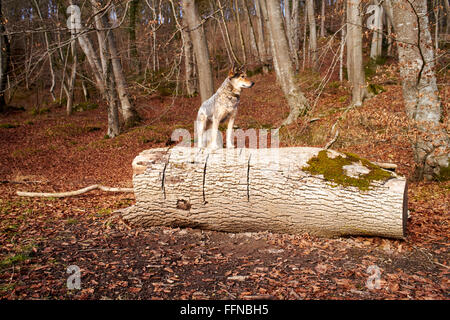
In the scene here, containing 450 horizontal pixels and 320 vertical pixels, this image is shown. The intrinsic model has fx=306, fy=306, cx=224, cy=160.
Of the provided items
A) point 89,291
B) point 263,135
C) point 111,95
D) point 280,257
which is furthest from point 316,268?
point 111,95

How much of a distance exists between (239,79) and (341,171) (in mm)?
2252

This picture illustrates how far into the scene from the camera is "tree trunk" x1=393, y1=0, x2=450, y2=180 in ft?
20.8

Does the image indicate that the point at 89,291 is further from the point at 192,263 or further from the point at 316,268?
the point at 316,268

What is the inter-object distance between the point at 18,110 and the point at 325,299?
23.6m

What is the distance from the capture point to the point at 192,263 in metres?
4.22

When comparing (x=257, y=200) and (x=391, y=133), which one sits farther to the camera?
(x=391, y=133)

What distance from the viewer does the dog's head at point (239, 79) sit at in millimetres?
5196

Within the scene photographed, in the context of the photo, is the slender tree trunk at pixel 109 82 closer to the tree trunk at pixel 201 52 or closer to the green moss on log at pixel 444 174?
the tree trunk at pixel 201 52

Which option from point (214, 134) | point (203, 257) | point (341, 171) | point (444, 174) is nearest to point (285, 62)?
point (444, 174)

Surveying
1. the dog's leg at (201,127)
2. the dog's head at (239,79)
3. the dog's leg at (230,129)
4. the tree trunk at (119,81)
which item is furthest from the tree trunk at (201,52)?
the dog's head at (239,79)

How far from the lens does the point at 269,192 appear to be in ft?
15.8

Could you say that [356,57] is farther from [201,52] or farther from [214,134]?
[214,134]

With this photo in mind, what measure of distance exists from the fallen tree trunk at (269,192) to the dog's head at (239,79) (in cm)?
113

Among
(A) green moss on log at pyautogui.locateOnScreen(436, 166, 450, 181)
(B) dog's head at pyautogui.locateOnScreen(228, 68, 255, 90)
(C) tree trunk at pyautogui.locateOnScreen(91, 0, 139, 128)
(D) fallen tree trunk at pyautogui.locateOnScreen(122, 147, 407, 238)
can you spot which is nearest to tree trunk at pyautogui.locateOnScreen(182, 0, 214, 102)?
(C) tree trunk at pyautogui.locateOnScreen(91, 0, 139, 128)
